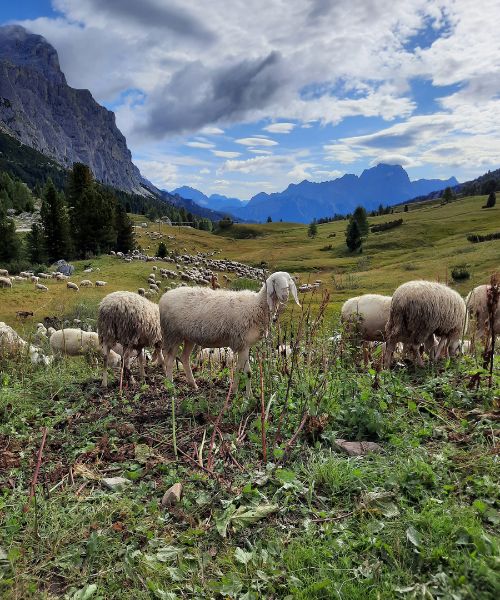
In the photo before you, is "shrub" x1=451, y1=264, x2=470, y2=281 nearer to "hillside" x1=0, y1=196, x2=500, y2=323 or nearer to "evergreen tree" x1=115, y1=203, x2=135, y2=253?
"hillside" x1=0, y1=196, x2=500, y2=323

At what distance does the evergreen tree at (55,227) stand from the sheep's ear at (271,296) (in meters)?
51.4

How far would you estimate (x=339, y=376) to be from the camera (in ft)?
22.9

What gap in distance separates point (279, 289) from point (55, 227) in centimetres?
5210

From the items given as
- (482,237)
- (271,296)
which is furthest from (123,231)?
(482,237)

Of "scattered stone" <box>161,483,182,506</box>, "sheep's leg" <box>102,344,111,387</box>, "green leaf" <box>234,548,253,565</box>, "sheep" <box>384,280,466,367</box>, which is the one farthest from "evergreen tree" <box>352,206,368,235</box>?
"green leaf" <box>234,548,253,565</box>

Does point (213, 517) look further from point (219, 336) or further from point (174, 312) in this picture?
point (174, 312)

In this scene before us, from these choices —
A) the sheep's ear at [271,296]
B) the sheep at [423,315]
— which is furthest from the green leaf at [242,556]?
the sheep at [423,315]

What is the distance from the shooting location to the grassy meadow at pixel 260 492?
3.16 metres

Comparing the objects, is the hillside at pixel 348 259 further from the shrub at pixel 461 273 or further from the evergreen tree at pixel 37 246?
the evergreen tree at pixel 37 246

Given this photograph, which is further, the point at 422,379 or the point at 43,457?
the point at 422,379

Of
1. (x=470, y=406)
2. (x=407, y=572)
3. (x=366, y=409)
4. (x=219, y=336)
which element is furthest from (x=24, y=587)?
(x=470, y=406)

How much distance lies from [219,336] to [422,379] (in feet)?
12.5

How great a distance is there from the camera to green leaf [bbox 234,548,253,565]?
11.0 feet

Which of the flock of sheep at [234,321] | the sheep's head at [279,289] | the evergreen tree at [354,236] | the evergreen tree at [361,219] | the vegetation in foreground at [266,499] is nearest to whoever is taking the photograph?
the vegetation in foreground at [266,499]
